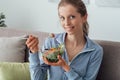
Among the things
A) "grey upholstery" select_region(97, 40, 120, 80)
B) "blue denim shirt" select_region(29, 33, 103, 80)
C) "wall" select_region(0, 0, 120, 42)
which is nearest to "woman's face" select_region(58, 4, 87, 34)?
"blue denim shirt" select_region(29, 33, 103, 80)

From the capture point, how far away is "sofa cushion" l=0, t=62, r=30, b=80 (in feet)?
Answer: 5.56

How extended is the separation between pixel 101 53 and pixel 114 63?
141 millimetres

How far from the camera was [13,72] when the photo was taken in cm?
171

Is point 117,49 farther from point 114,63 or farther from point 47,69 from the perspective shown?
point 47,69

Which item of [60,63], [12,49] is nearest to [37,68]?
[60,63]

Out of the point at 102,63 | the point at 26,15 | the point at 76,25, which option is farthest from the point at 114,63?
the point at 26,15

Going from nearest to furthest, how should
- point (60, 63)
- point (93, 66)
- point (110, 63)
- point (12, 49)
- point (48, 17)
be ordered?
point (60, 63), point (93, 66), point (110, 63), point (12, 49), point (48, 17)

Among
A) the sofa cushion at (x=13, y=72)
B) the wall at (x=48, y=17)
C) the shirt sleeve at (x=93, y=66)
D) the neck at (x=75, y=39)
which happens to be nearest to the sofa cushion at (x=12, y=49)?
the sofa cushion at (x=13, y=72)

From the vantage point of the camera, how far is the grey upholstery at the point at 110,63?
154cm

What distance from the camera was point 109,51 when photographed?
1.56m

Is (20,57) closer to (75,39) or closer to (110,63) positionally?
(75,39)

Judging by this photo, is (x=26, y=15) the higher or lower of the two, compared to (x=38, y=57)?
higher

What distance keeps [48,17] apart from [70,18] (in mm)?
1350

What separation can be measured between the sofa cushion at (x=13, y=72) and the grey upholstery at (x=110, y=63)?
1.61 ft
